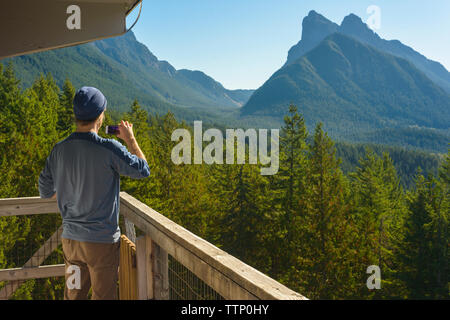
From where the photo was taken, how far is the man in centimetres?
187

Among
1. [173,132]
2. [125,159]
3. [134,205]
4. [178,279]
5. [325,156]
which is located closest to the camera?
[125,159]

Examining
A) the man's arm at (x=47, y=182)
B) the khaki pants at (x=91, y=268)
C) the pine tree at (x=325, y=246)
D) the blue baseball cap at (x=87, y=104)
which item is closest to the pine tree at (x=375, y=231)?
the pine tree at (x=325, y=246)

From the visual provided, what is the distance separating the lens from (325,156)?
31.6 m

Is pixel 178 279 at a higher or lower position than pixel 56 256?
higher

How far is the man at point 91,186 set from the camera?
1.87 metres

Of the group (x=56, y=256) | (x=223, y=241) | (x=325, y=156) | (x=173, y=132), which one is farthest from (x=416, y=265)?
(x=56, y=256)

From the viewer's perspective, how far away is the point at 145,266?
2.32m

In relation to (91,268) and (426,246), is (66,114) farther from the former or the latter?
(91,268)

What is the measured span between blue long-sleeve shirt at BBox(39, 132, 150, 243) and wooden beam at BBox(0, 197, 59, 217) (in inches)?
48.3

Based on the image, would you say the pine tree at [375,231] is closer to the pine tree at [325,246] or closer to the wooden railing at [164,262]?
the pine tree at [325,246]

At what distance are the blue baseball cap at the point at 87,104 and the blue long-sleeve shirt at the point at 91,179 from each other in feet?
0.28

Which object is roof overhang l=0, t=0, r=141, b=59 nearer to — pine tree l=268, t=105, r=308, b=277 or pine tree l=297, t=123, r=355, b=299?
pine tree l=297, t=123, r=355, b=299
